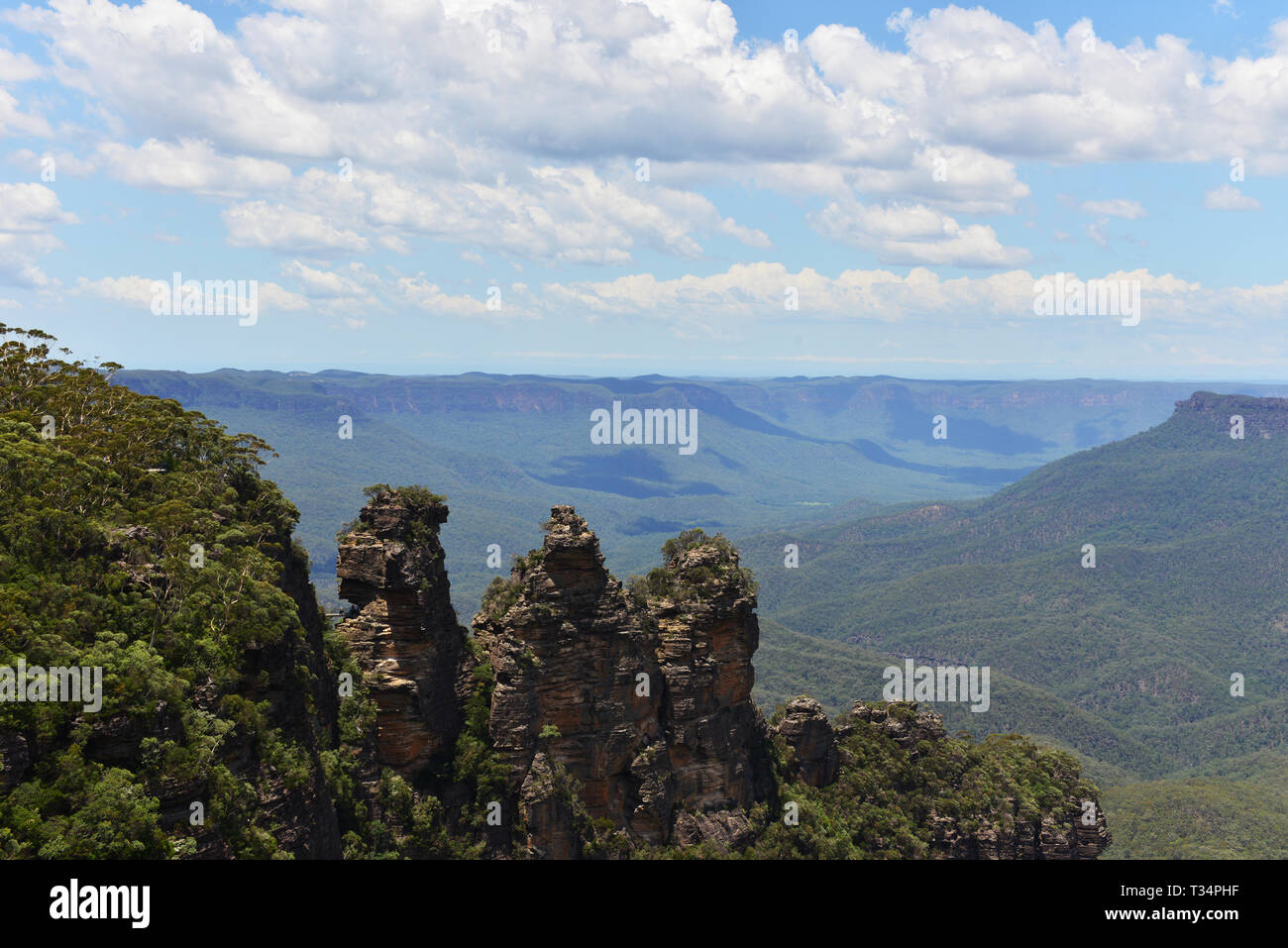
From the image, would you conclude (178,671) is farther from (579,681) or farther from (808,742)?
(808,742)

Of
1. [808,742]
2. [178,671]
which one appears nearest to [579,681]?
[808,742]

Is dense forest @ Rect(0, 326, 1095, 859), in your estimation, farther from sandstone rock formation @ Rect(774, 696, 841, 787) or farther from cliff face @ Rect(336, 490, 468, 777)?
sandstone rock formation @ Rect(774, 696, 841, 787)

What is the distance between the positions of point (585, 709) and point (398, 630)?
33.1 feet

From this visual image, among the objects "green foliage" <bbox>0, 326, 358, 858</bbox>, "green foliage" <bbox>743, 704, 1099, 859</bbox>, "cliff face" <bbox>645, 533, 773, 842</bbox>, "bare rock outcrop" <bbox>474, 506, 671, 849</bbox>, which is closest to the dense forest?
"green foliage" <bbox>0, 326, 358, 858</bbox>

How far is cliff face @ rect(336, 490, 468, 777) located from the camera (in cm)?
4475

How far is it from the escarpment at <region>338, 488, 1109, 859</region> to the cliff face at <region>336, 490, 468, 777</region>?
78mm

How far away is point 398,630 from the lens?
4544 cm

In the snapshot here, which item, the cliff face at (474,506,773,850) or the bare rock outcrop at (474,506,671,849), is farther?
the cliff face at (474,506,773,850)

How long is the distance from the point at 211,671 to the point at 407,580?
13.3 metres

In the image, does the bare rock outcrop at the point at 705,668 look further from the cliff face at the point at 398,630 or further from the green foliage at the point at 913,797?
the cliff face at the point at 398,630

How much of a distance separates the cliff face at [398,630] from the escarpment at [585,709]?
0.08 meters

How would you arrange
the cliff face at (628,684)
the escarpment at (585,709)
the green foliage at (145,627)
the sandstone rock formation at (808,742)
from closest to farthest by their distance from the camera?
the green foliage at (145,627), the escarpment at (585,709), the cliff face at (628,684), the sandstone rock formation at (808,742)

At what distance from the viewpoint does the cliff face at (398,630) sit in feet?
147

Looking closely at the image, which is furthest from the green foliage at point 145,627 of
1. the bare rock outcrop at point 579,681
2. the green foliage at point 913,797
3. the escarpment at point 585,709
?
the green foliage at point 913,797
